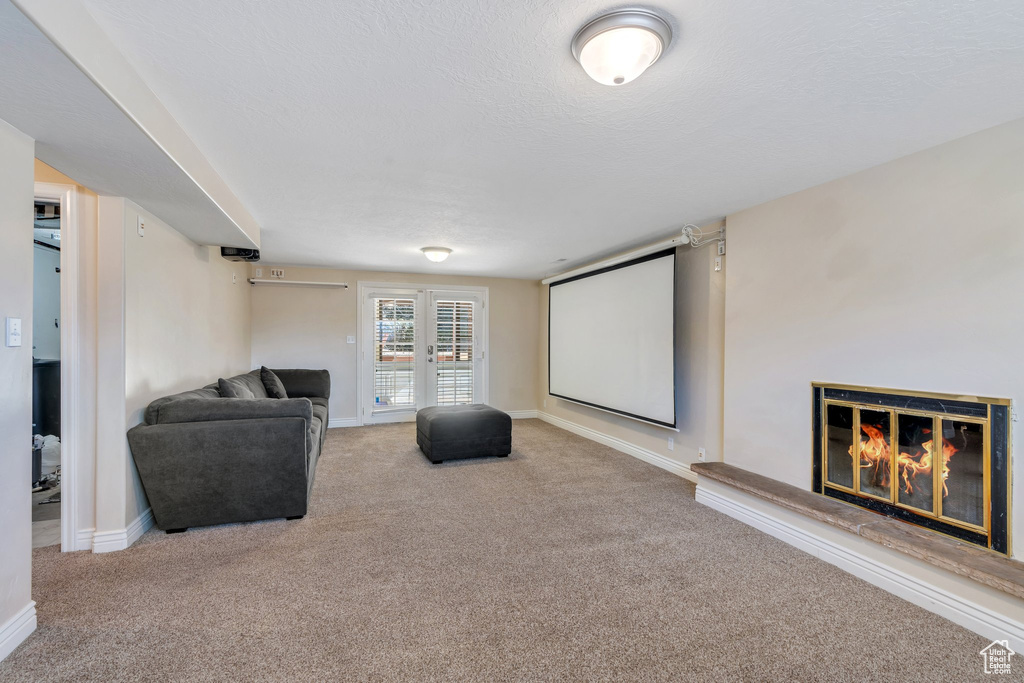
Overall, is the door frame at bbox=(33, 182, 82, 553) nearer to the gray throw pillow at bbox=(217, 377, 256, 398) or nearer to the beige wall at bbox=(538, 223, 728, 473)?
the gray throw pillow at bbox=(217, 377, 256, 398)

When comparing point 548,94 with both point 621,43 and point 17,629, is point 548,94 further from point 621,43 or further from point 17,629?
point 17,629

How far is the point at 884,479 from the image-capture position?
245cm

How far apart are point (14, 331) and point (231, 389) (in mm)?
1959

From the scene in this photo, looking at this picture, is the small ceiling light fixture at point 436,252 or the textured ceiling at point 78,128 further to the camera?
the small ceiling light fixture at point 436,252

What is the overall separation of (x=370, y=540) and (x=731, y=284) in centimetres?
313

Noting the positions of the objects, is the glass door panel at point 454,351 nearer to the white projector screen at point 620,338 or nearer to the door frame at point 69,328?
the white projector screen at point 620,338

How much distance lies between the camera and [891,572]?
2.18m

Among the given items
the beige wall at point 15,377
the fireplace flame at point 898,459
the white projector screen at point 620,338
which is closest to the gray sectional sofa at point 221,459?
the beige wall at point 15,377

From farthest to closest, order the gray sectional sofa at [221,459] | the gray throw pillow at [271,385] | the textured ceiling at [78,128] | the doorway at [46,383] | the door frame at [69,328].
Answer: the gray throw pillow at [271,385]
the doorway at [46,383]
the gray sectional sofa at [221,459]
the door frame at [69,328]
the textured ceiling at [78,128]

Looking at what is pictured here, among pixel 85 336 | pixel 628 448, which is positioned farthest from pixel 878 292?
pixel 85 336

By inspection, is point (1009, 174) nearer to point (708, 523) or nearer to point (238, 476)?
point (708, 523)

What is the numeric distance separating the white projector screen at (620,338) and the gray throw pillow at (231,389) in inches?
141

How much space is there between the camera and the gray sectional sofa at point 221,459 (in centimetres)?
268

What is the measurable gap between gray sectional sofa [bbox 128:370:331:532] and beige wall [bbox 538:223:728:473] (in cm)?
314
